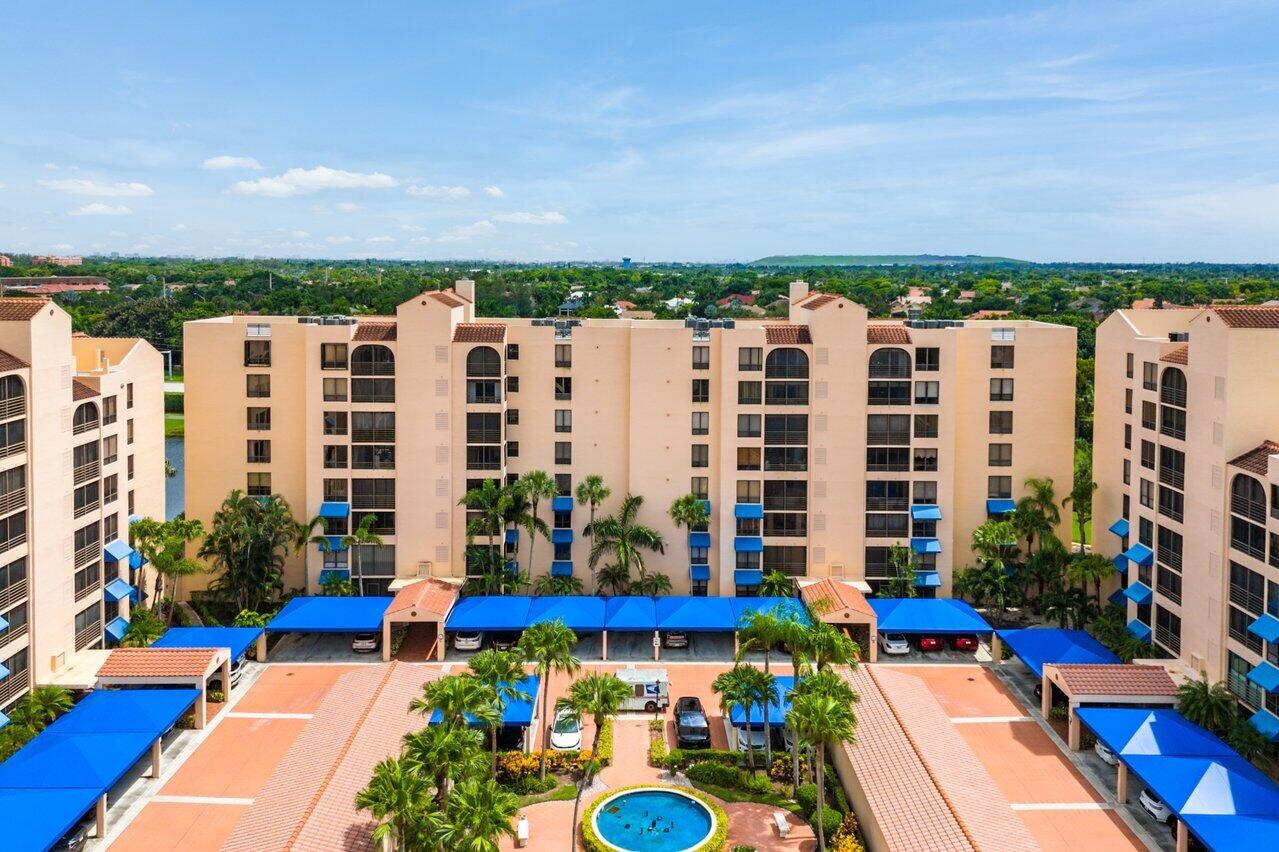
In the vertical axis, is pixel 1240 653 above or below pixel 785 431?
below

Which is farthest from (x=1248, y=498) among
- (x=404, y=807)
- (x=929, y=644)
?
(x=404, y=807)

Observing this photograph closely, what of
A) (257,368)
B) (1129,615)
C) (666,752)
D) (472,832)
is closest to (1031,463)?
(1129,615)

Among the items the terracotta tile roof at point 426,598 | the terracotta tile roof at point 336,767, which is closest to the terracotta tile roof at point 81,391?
the terracotta tile roof at point 426,598

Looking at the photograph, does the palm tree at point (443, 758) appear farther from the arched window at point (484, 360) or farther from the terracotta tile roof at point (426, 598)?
the arched window at point (484, 360)

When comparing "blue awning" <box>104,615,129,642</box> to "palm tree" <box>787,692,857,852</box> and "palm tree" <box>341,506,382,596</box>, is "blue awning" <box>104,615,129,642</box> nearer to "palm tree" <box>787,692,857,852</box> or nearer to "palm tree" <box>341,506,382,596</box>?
"palm tree" <box>341,506,382,596</box>

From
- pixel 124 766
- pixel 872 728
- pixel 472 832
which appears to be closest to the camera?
pixel 472 832

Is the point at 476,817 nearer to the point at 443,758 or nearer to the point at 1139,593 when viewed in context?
the point at 443,758

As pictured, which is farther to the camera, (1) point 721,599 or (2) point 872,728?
(1) point 721,599

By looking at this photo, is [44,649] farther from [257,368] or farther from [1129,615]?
[1129,615]
